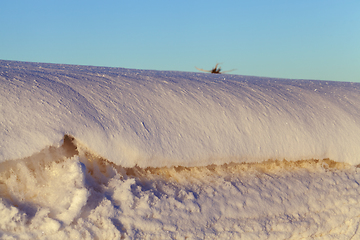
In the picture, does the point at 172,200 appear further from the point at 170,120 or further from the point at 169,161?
the point at 170,120

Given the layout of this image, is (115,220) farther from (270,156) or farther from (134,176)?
(270,156)

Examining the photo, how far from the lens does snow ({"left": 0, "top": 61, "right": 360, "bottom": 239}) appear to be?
1.05 meters

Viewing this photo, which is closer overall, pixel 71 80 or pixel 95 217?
pixel 95 217

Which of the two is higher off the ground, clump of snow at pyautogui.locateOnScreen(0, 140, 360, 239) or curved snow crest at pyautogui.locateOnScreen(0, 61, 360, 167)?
curved snow crest at pyautogui.locateOnScreen(0, 61, 360, 167)

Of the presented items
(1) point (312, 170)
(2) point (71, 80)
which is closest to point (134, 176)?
(2) point (71, 80)

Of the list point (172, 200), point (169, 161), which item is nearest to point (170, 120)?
point (169, 161)

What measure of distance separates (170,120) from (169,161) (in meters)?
0.17

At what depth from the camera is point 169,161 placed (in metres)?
1.21

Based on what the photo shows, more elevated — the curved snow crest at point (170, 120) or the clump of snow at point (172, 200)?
the curved snow crest at point (170, 120)

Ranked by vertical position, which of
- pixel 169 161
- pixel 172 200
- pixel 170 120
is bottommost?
pixel 172 200

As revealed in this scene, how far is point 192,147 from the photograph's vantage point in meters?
1.25

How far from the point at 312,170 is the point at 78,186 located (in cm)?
103

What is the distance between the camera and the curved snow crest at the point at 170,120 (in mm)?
1101

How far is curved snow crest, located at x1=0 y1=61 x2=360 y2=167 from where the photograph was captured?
1101 millimetres
